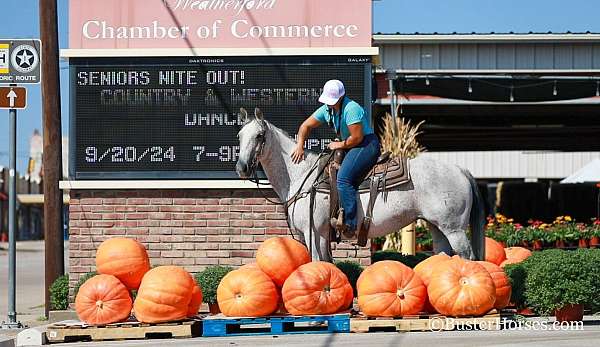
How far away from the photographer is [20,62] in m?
13.6

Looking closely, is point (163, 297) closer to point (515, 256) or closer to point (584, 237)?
point (515, 256)

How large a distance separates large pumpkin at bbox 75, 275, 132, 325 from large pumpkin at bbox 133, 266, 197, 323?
200 mm

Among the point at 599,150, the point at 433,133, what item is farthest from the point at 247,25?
the point at 599,150

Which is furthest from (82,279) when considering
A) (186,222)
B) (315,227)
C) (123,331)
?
(315,227)

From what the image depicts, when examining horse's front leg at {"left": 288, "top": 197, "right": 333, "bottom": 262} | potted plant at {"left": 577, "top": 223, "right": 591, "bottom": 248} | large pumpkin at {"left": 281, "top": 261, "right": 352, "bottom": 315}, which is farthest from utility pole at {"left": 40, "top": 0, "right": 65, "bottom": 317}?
potted plant at {"left": 577, "top": 223, "right": 591, "bottom": 248}

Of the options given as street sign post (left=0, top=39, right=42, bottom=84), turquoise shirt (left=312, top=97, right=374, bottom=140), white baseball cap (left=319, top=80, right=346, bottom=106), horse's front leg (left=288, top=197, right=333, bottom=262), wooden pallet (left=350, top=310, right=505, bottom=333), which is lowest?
wooden pallet (left=350, top=310, right=505, bottom=333)

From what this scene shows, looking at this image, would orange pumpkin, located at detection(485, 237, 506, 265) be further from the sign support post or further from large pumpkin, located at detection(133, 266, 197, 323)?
the sign support post

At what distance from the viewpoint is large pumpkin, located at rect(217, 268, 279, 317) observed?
11.2m

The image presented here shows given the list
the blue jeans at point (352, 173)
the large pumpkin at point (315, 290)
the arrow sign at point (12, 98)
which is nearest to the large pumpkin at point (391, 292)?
the large pumpkin at point (315, 290)

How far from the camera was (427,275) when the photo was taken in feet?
37.3

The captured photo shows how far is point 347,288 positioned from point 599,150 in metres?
36.5

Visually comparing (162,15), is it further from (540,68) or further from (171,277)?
(540,68)

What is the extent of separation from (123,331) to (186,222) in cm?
355

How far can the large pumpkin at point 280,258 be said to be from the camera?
1148cm
